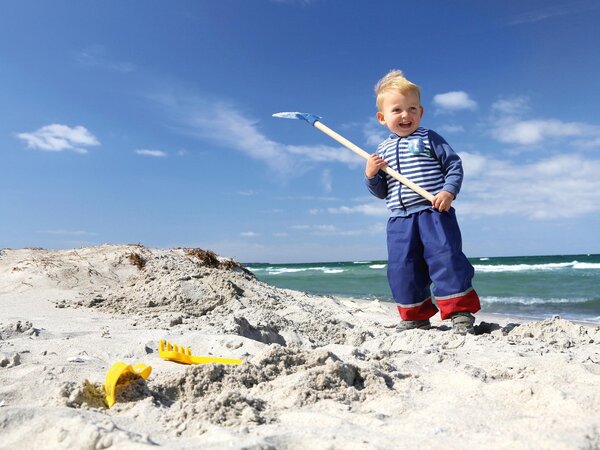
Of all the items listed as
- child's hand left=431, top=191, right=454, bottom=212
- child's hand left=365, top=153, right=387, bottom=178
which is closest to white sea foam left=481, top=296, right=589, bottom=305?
child's hand left=431, top=191, right=454, bottom=212

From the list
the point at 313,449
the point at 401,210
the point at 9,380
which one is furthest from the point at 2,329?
the point at 401,210

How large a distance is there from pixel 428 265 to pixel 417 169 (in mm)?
700

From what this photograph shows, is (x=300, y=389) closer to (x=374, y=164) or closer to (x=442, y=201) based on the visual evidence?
(x=442, y=201)

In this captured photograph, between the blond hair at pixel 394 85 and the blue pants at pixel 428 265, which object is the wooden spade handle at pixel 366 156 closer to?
the blue pants at pixel 428 265

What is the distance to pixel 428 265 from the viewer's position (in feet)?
11.2

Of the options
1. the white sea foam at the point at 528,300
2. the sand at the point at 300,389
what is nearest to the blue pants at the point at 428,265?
the sand at the point at 300,389

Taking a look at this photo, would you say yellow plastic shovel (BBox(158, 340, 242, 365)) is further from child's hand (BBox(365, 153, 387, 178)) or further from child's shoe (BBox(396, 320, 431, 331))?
child's hand (BBox(365, 153, 387, 178))

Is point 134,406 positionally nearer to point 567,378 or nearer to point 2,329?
point 567,378

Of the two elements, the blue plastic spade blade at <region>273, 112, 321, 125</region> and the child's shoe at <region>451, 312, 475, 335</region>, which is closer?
the child's shoe at <region>451, 312, 475, 335</region>

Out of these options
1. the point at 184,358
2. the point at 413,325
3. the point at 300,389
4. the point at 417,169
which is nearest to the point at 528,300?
the point at 413,325

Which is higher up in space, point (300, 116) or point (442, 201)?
point (300, 116)

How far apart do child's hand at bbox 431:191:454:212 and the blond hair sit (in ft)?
2.65

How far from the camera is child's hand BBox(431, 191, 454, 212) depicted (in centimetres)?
324

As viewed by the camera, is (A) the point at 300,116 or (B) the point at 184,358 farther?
(A) the point at 300,116
